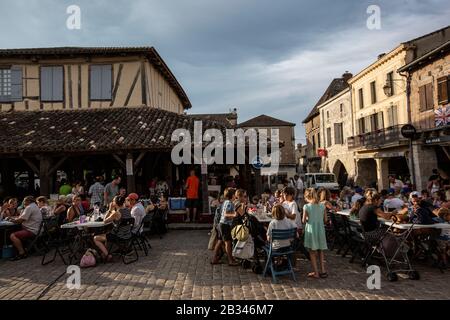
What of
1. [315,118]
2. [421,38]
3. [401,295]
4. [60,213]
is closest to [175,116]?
[60,213]

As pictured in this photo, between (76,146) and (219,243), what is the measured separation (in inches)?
284

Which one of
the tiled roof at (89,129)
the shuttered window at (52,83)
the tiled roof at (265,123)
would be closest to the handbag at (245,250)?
the tiled roof at (89,129)

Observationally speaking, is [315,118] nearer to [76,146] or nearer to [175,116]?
[175,116]

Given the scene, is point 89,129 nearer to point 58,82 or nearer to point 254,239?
point 58,82

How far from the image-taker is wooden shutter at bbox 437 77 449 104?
15922 mm

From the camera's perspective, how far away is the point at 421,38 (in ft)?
65.3

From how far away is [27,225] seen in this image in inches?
294

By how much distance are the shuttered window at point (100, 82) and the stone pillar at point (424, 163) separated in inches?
618

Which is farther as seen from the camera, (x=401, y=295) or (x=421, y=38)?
(x=421, y=38)

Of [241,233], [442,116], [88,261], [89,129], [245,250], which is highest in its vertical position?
[442,116]

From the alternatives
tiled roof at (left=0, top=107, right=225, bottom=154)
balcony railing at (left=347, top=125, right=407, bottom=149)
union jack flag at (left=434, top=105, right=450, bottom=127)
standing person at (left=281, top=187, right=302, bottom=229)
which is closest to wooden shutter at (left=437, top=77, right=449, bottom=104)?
union jack flag at (left=434, top=105, right=450, bottom=127)

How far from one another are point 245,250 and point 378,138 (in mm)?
19893

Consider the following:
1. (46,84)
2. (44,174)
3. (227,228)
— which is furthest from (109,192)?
(46,84)

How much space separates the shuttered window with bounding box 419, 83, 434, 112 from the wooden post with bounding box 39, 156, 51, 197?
57.6 feet
